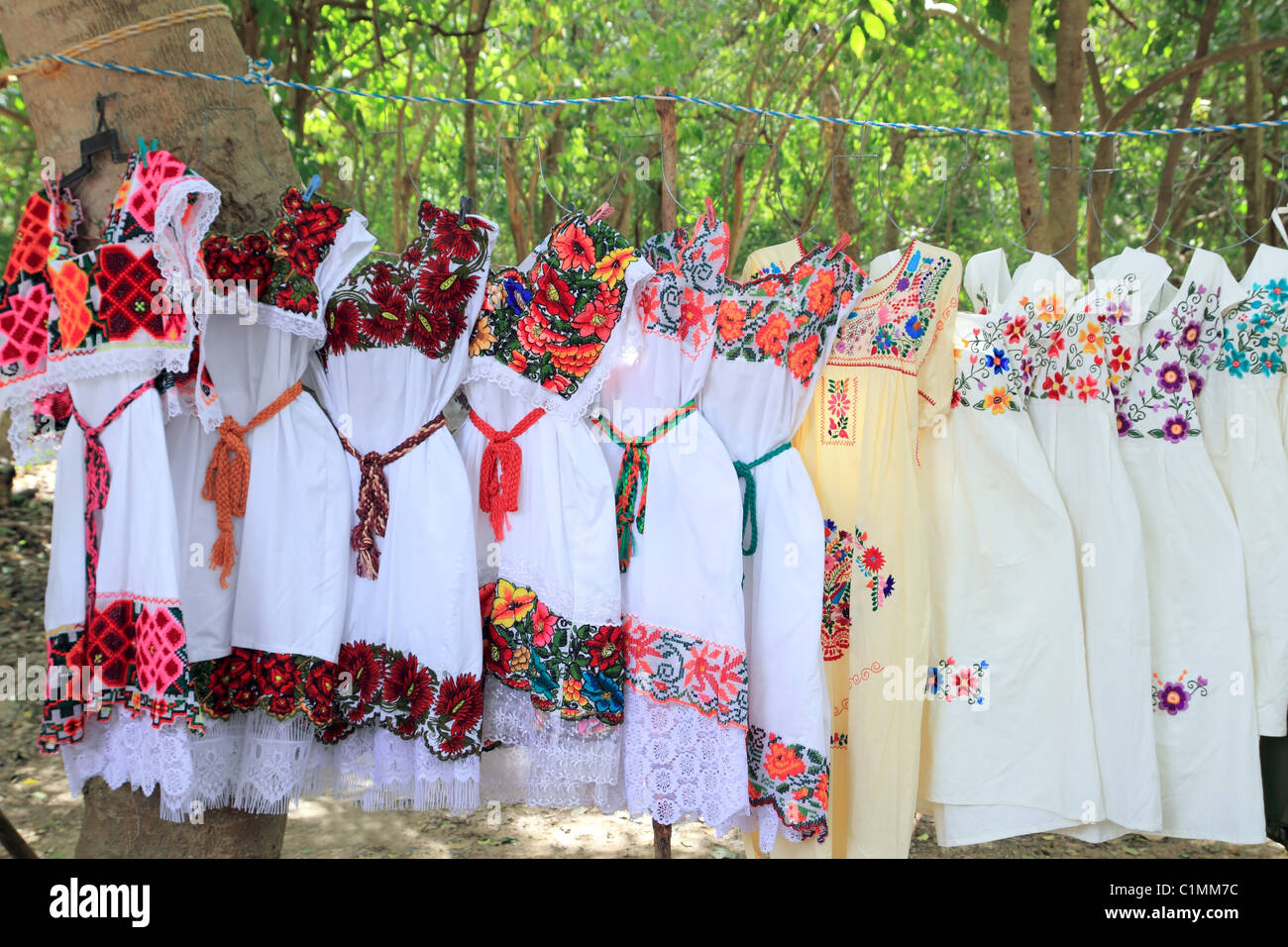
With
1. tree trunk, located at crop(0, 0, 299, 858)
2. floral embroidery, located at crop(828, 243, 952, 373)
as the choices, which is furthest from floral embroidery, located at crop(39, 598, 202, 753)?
floral embroidery, located at crop(828, 243, 952, 373)

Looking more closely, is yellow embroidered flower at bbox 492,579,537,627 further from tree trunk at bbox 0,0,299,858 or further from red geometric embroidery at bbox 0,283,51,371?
red geometric embroidery at bbox 0,283,51,371

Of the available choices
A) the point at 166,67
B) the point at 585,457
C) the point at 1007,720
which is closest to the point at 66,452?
the point at 166,67

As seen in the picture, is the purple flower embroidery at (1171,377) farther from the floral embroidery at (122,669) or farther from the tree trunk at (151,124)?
the floral embroidery at (122,669)

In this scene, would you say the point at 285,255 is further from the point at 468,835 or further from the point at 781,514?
the point at 468,835

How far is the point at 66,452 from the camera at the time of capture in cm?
184

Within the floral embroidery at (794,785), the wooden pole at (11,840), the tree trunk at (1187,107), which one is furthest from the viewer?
the tree trunk at (1187,107)

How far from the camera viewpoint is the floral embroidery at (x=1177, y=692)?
2311 mm

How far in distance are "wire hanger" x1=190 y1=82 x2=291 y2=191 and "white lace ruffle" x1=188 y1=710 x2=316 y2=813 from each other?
116 centimetres

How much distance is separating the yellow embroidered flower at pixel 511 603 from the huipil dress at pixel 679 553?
21cm

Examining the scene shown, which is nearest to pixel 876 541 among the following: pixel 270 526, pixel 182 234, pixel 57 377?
pixel 270 526

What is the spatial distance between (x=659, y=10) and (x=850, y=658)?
19.0ft

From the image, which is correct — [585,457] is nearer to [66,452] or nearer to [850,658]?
[850,658]

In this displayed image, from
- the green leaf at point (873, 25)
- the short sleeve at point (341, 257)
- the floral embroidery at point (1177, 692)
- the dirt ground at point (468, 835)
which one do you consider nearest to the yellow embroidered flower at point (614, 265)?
the short sleeve at point (341, 257)

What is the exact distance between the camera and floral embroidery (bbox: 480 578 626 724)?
196 centimetres
